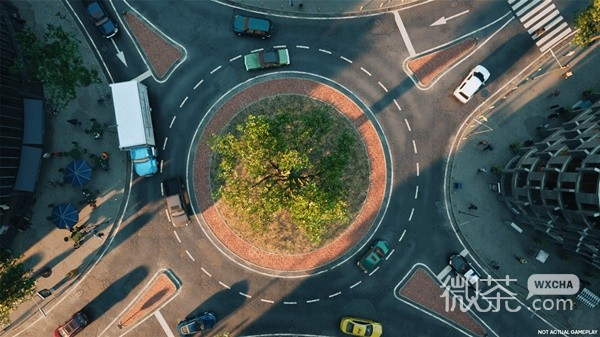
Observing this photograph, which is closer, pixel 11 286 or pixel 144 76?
pixel 11 286

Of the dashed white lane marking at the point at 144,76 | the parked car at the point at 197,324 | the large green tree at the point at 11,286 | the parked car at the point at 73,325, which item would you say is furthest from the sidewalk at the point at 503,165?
the large green tree at the point at 11,286

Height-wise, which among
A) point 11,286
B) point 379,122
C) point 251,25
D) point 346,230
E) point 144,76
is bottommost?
point 346,230

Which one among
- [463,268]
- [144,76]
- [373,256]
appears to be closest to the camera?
[373,256]

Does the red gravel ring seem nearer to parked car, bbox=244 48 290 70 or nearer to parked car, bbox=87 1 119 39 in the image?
parked car, bbox=244 48 290 70

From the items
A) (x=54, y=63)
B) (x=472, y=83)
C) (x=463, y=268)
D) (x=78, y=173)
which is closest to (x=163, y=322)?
(x=78, y=173)

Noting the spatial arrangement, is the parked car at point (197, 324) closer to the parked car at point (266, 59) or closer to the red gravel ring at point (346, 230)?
the red gravel ring at point (346, 230)

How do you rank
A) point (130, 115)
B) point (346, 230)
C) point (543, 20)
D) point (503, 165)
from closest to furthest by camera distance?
point (130, 115) → point (346, 230) → point (503, 165) → point (543, 20)

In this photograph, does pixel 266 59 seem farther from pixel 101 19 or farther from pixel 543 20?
pixel 543 20
